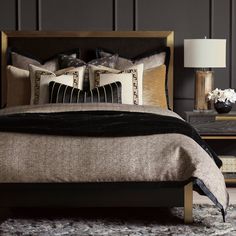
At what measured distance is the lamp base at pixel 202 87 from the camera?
18.1 feet

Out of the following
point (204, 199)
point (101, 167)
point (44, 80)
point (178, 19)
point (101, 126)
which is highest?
point (178, 19)

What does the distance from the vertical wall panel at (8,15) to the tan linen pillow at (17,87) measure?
58 cm

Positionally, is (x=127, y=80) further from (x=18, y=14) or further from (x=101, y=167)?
(x=101, y=167)

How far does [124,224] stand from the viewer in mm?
3828

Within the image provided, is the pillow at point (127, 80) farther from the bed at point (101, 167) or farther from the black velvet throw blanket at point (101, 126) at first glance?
the bed at point (101, 167)

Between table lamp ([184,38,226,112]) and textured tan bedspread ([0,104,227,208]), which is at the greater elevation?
table lamp ([184,38,226,112])

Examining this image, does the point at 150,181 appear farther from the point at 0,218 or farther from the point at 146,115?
the point at 0,218

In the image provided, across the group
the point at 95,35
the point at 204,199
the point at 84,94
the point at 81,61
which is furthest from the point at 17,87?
the point at 204,199

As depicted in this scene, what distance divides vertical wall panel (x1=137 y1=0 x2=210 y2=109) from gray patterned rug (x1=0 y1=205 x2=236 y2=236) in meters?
2.03

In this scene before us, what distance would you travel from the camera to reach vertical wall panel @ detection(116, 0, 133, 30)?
588 centimetres

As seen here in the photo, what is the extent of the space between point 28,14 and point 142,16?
106 centimetres

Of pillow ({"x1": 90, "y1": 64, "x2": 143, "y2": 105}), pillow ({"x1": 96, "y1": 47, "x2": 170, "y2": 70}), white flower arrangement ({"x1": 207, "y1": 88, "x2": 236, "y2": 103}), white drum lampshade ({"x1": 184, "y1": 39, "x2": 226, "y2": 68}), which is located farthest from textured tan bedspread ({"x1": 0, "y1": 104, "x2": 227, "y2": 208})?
pillow ({"x1": 96, "y1": 47, "x2": 170, "y2": 70})

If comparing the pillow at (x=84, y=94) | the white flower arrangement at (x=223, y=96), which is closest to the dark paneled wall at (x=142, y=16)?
the white flower arrangement at (x=223, y=96)

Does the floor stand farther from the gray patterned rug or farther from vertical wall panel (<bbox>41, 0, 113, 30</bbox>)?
vertical wall panel (<bbox>41, 0, 113, 30</bbox>)
